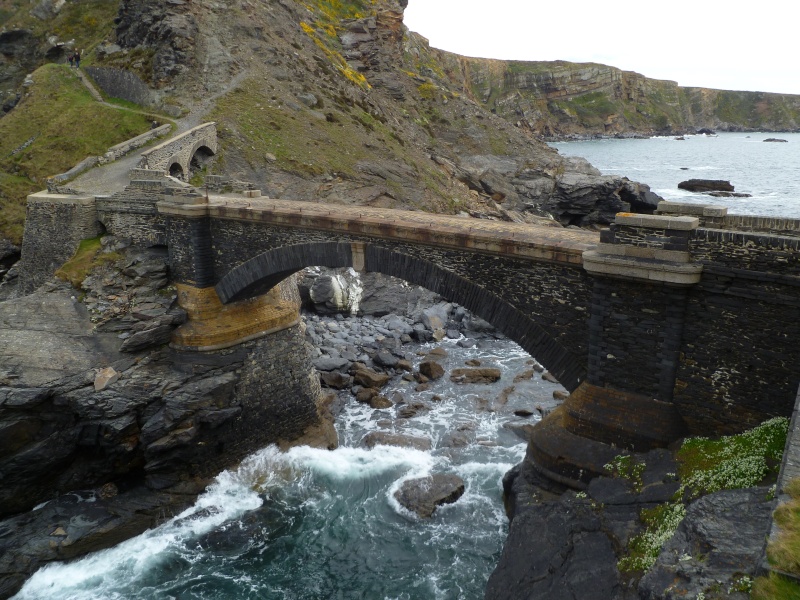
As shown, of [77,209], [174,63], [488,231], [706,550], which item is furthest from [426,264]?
[174,63]

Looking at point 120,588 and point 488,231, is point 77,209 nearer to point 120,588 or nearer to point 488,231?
point 120,588

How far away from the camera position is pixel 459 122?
72250 mm

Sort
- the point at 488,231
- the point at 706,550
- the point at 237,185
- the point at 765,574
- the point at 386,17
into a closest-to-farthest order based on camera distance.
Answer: the point at 765,574 < the point at 706,550 < the point at 488,231 < the point at 237,185 < the point at 386,17

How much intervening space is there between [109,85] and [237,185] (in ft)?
65.5

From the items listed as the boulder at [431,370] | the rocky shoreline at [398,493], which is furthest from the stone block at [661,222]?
the boulder at [431,370]

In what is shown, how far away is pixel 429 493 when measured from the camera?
789 inches

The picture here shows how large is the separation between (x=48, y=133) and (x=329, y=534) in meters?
32.3

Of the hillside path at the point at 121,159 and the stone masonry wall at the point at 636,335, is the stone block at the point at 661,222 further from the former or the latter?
the hillside path at the point at 121,159

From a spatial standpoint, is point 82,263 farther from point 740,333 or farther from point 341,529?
point 740,333

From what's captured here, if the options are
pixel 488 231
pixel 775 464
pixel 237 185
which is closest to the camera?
pixel 775 464

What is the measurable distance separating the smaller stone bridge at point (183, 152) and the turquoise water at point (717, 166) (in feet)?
144

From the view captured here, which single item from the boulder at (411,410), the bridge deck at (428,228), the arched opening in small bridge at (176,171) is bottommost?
the boulder at (411,410)

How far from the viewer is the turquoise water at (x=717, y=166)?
2734 inches

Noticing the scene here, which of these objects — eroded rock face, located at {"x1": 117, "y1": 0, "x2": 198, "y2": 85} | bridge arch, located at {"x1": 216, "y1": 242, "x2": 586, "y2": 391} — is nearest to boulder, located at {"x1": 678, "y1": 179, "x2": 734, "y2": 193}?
eroded rock face, located at {"x1": 117, "y1": 0, "x2": 198, "y2": 85}
